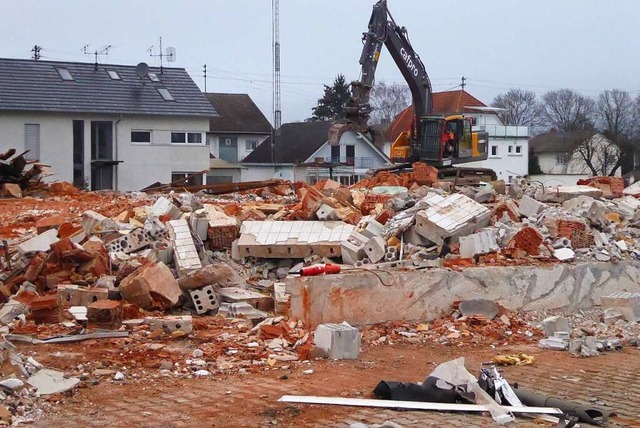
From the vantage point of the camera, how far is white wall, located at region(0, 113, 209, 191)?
126 ft

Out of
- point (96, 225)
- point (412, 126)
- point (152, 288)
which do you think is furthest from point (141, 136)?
point (152, 288)

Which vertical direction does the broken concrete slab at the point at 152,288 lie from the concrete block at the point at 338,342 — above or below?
above

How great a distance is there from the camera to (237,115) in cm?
5925

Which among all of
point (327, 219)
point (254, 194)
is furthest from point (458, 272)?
point (254, 194)

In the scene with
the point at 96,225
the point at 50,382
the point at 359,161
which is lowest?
the point at 50,382

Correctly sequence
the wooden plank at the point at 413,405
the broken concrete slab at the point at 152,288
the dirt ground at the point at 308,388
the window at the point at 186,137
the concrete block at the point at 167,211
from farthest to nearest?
1. the window at the point at 186,137
2. the concrete block at the point at 167,211
3. the broken concrete slab at the point at 152,288
4. the wooden plank at the point at 413,405
5. the dirt ground at the point at 308,388

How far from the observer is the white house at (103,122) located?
38.5 m

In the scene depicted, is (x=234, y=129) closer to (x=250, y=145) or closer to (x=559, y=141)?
(x=250, y=145)

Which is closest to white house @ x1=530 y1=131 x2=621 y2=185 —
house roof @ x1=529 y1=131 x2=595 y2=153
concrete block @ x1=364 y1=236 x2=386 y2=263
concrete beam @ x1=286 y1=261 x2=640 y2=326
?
house roof @ x1=529 y1=131 x2=595 y2=153

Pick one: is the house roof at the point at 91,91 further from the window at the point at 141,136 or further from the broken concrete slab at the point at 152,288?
the broken concrete slab at the point at 152,288

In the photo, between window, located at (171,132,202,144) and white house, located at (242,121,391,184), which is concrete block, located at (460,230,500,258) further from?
white house, located at (242,121,391,184)

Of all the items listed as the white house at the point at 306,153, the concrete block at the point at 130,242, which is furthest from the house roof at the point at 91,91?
the concrete block at the point at 130,242

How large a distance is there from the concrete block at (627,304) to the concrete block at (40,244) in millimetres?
7733

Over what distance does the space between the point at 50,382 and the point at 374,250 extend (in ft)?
19.8
